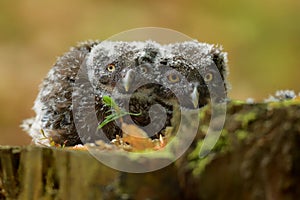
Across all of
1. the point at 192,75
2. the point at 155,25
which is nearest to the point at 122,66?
the point at 192,75

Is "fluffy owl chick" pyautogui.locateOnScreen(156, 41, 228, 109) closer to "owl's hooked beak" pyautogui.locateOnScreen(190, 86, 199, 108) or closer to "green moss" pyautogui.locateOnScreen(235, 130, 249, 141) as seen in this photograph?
"owl's hooked beak" pyautogui.locateOnScreen(190, 86, 199, 108)

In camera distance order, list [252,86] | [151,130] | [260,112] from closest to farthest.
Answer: [260,112] → [151,130] → [252,86]

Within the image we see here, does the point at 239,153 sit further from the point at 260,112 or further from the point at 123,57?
the point at 123,57

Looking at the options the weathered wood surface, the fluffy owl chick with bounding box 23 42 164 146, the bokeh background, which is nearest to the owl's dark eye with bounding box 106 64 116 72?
the fluffy owl chick with bounding box 23 42 164 146

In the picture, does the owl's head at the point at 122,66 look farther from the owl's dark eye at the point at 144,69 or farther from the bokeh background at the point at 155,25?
the bokeh background at the point at 155,25

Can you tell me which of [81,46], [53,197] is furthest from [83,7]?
[53,197]

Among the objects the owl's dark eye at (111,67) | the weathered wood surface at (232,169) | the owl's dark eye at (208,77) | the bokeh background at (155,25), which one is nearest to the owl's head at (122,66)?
the owl's dark eye at (111,67)
